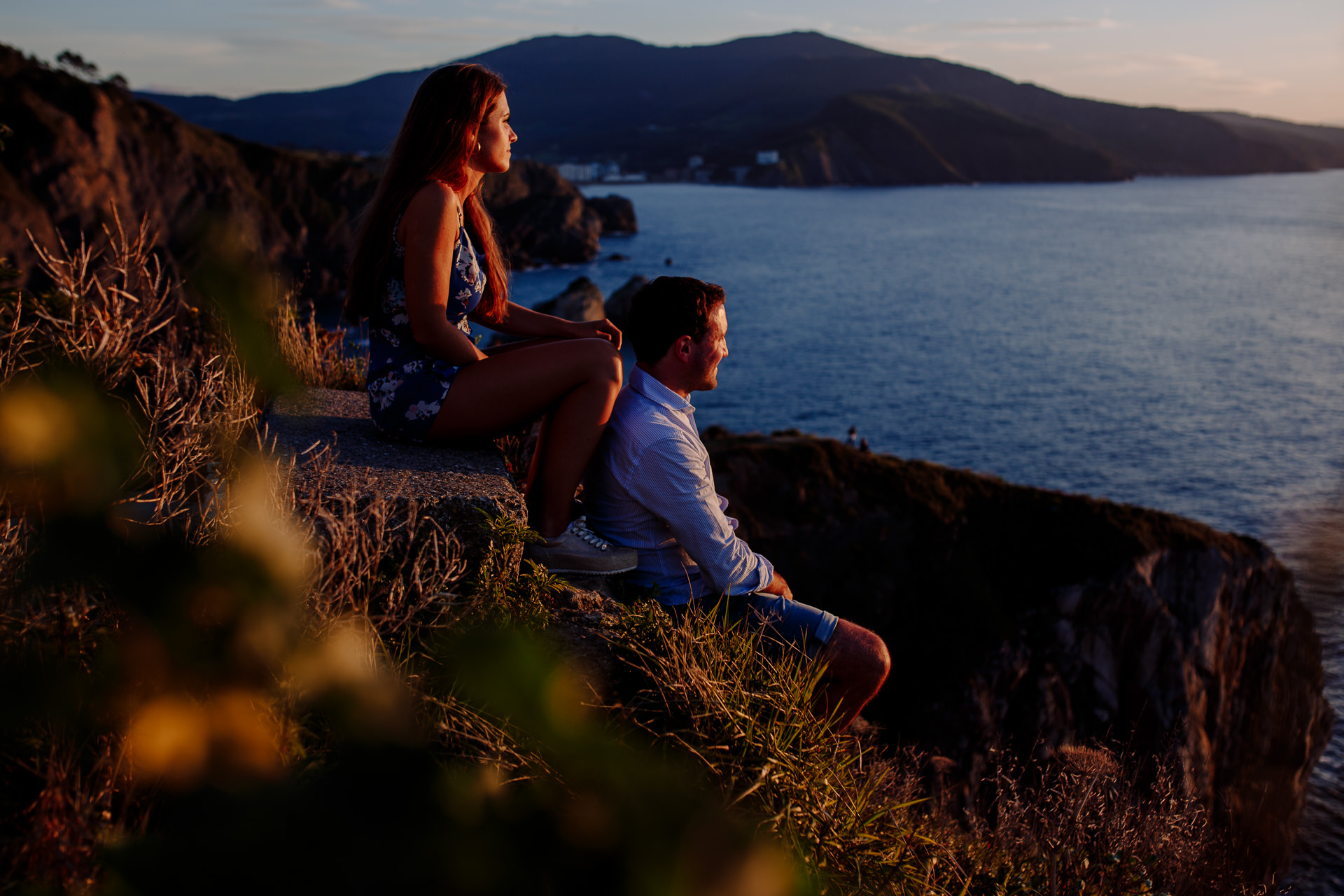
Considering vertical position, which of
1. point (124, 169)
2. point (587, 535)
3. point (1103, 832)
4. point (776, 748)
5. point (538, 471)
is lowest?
point (1103, 832)

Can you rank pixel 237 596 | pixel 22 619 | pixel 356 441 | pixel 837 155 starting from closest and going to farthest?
pixel 237 596 → pixel 22 619 → pixel 356 441 → pixel 837 155

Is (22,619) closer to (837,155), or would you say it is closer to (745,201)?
(745,201)

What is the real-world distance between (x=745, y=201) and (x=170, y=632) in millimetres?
159976

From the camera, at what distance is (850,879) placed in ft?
9.33

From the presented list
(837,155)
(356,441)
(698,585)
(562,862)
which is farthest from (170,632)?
(837,155)

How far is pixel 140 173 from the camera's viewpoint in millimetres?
60000

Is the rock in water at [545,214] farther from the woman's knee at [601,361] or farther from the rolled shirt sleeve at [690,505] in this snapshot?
the rolled shirt sleeve at [690,505]

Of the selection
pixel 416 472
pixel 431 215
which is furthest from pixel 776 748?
pixel 431 215

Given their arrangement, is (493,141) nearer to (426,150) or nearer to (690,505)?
(426,150)

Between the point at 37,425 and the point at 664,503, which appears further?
the point at 664,503

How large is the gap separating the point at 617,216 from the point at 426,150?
107738 millimetres

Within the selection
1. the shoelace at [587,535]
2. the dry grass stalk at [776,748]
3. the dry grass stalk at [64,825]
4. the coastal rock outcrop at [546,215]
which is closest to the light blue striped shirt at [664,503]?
the shoelace at [587,535]

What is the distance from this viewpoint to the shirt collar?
13.1ft

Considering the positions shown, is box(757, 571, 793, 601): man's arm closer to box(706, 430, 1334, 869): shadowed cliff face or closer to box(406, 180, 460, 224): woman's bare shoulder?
box(406, 180, 460, 224): woman's bare shoulder
